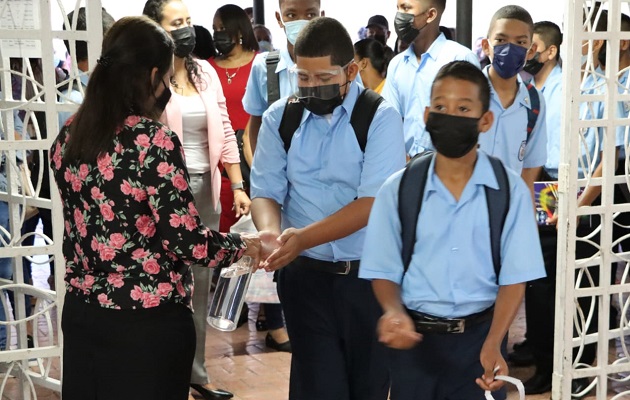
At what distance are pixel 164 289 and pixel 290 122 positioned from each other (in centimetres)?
90

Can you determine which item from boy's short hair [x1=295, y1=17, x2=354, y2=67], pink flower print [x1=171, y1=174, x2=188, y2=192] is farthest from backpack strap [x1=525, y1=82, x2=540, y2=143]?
pink flower print [x1=171, y1=174, x2=188, y2=192]

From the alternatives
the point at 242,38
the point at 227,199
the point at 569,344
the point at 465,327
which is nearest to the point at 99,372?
the point at 465,327

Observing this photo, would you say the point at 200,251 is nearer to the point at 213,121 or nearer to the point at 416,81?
the point at 213,121

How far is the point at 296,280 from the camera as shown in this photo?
3562 mm

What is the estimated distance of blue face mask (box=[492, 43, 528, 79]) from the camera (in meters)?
4.60

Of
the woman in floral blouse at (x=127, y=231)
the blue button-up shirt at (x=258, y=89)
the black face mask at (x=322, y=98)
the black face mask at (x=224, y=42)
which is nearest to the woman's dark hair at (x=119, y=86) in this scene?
the woman in floral blouse at (x=127, y=231)

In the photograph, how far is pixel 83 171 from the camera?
290 centimetres

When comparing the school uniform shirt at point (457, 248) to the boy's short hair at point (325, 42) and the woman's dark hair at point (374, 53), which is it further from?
the woman's dark hair at point (374, 53)

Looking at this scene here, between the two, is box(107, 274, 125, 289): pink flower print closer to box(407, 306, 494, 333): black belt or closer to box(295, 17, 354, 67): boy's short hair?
box(407, 306, 494, 333): black belt

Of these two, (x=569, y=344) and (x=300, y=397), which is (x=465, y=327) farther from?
(x=569, y=344)

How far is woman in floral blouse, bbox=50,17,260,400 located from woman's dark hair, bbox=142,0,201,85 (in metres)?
1.96

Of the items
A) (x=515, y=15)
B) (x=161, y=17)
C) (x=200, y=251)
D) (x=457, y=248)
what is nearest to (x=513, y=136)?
(x=515, y=15)

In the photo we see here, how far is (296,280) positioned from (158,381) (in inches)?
29.1

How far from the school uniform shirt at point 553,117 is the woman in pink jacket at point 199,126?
1788 mm
